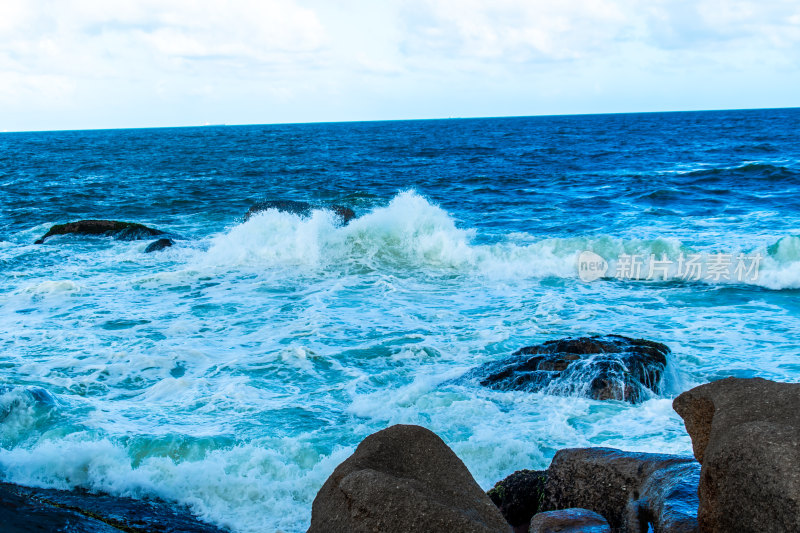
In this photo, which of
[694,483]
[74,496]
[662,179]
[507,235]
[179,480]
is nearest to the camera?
[694,483]

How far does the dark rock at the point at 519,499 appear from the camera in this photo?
426cm

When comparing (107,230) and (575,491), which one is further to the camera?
(107,230)

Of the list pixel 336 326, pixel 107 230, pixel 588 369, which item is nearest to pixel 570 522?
pixel 588 369

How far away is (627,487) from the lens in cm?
399

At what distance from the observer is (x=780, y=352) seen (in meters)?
7.71

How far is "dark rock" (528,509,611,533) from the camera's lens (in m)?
3.42

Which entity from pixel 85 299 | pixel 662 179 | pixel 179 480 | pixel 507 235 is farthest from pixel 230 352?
pixel 662 179

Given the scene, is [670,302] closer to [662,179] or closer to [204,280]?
[204,280]

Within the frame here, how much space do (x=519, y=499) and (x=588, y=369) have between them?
265 centimetres

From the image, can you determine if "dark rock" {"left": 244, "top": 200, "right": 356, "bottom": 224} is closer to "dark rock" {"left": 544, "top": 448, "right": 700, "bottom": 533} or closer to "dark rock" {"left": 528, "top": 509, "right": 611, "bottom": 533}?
"dark rock" {"left": 544, "top": 448, "right": 700, "bottom": 533}

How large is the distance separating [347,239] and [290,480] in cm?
997

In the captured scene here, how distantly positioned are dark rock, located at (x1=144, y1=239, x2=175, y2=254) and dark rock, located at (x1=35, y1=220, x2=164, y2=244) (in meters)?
1.56

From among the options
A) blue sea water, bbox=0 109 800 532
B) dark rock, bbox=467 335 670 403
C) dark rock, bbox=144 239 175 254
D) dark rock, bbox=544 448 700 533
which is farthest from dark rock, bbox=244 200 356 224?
dark rock, bbox=544 448 700 533

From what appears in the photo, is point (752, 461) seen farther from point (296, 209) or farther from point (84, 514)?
point (296, 209)
